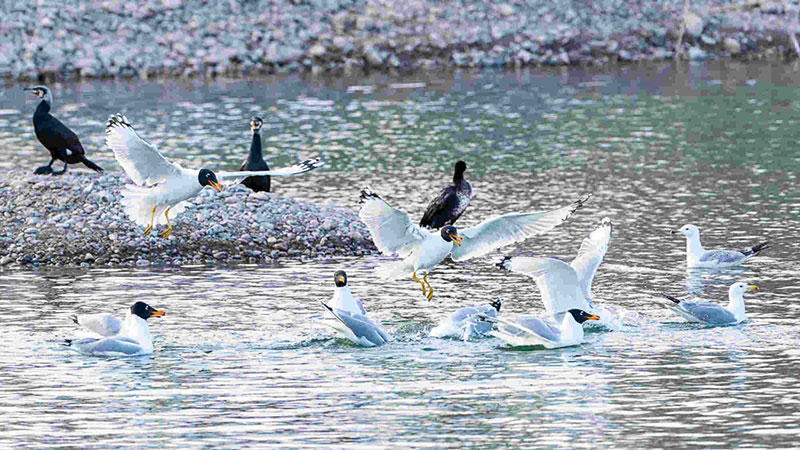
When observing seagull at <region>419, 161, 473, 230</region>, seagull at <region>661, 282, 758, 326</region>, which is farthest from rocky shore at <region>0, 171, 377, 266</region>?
seagull at <region>661, 282, 758, 326</region>

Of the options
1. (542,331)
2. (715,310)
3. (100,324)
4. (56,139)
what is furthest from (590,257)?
(56,139)

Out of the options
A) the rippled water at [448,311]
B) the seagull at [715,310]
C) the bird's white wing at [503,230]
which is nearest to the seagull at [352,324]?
the rippled water at [448,311]

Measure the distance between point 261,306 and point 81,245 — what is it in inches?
222

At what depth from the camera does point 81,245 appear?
2792 cm

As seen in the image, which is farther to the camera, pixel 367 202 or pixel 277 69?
pixel 277 69

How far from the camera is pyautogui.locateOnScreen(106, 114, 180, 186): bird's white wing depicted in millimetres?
22516

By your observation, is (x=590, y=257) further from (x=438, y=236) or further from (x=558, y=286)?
(x=438, y=236)

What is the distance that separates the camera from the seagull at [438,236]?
71.5 feet

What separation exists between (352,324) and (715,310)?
510 cm

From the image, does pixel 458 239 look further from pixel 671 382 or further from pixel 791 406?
pixel 791 406

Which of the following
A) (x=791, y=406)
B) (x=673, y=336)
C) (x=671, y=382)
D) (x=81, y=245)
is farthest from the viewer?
(x=81, y=245)

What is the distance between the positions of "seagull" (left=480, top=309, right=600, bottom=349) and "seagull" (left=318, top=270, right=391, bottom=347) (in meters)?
1.50

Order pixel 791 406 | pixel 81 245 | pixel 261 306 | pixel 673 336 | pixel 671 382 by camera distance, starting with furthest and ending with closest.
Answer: pixel 81 245 → pixel 261 306 → pixel 673 336 → pixel 671 382 → pixel 791 406

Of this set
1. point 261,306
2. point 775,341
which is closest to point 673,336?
point 775,341
